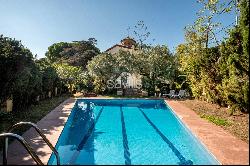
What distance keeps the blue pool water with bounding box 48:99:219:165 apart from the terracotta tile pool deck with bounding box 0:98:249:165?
0.26 meters

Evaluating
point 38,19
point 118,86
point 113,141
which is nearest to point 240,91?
point 113,141

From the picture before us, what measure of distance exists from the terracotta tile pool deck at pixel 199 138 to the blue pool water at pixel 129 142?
26 cm

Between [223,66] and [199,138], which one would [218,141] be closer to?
[199,138]

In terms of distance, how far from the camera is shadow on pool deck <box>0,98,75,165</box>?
24.3 feet

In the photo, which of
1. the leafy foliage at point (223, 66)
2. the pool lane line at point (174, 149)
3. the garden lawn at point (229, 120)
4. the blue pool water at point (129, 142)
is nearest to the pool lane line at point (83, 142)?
the blue pool water at point (129, 142)

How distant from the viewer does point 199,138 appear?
9.91 m

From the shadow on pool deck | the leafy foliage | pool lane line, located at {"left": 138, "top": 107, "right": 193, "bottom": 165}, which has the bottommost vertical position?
pool lane line, located at {"left": 138, "top": 107, "right": 193, "bottom": 165}

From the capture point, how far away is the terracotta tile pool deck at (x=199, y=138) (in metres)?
7.35

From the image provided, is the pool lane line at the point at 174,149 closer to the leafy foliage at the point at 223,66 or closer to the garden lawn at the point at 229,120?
the garden lawn at the point at 229,120

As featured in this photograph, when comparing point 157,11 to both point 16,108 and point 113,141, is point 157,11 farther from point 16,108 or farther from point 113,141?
point 113,141

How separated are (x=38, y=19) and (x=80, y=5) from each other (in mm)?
3215

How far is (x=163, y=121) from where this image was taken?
15.6 m

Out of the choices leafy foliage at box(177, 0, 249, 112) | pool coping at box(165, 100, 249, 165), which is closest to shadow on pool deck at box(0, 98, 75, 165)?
pool coping at box(165, 100, 249, 165)

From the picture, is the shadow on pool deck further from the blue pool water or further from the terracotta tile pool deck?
the blue pool water
